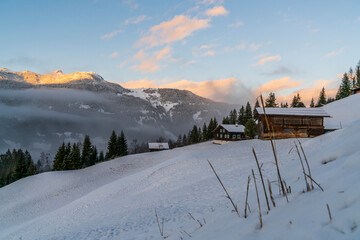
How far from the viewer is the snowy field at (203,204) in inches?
72.6

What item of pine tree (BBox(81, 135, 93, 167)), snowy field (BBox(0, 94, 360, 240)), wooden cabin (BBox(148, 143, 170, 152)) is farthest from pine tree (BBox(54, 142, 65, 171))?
wooden cabin (BBox(148, 143, 170, 152))

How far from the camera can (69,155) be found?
170 ft

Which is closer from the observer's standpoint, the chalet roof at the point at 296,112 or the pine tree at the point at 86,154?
the chalet roof at the point at 296,112

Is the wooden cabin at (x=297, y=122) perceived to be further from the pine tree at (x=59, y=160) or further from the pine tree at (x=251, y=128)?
the pine tree at (x=59, y=160)

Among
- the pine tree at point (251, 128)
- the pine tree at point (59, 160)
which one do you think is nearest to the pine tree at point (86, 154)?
the pine tree at point (59, 160)

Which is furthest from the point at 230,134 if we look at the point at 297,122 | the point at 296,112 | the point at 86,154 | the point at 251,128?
the point at 86,154

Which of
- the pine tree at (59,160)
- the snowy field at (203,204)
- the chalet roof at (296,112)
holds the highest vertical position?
the chalet roof at (296,112)

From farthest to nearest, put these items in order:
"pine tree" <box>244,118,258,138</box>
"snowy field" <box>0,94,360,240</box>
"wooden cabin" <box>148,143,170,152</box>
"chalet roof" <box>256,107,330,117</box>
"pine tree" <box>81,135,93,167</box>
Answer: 1. "wooden cabin" <box>148,143,170,152</box>
2. "pine tree" <box>81,135,93,167</box>
3. "pine tree" <box>244,118,258,138</box>
4. "chalet roof" <box>256,107,330,117</box>
5. "snowy field" <box>0,94,360,240</box>

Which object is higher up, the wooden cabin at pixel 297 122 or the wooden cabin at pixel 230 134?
the wooden cabin at pixel 297 122

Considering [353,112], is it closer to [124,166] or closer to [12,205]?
[124,166]

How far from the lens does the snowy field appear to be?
184 cm

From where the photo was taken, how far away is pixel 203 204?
10070 millimetres

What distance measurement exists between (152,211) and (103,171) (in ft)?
91.6

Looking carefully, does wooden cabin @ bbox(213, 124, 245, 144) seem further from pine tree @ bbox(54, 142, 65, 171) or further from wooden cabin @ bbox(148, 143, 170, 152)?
pine tree @ bbox(54, 142, 65, 171)
